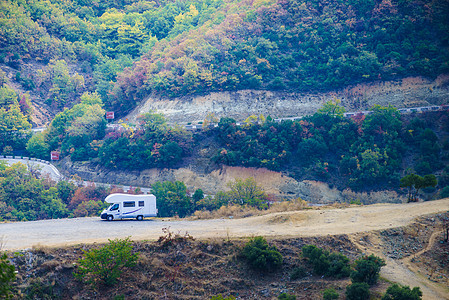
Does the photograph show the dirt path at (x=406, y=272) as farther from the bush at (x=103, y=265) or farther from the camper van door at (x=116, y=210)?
the camper van door at (x=116, y=210)

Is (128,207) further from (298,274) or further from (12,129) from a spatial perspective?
(12,129)

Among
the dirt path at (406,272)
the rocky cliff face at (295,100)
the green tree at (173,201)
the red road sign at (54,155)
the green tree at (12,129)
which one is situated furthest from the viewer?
the green tree at (12,129)

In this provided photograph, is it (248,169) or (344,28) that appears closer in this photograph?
(248,169)

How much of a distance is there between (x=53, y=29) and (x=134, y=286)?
102 metres

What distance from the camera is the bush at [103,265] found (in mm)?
22031

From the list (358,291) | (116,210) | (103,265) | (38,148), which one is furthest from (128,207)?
(38,148)

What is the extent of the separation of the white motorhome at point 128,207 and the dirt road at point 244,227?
145 cm

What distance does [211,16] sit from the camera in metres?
97.2

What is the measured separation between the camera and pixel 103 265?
2220cm

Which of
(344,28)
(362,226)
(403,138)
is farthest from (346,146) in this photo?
(362,226)

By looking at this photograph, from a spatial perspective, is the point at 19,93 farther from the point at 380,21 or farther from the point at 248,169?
the point at 380,21

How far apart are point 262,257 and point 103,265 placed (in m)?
9.11

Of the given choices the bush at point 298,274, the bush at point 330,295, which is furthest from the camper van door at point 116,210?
the bush at point 330,295

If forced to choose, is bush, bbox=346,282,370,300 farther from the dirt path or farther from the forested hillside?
the forested hillside
